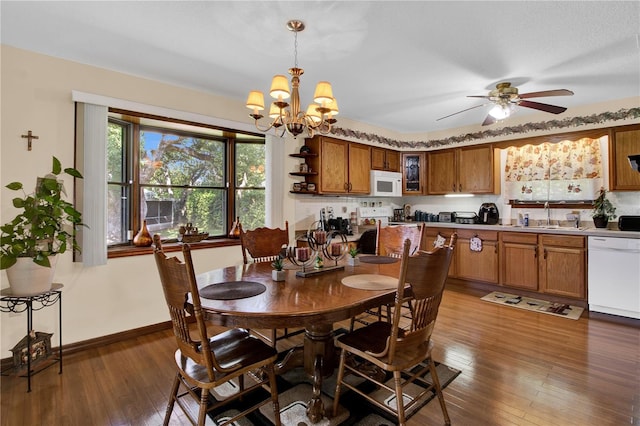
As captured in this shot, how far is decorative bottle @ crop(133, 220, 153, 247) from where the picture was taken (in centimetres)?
319

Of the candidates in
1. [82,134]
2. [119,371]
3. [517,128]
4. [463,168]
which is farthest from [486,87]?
[119,371]

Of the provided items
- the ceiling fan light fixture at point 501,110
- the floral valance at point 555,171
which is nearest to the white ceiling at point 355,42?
the ceiling fan light fixture at point 501,110

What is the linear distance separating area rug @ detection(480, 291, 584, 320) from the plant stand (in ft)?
14.6

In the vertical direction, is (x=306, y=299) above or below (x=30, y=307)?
above

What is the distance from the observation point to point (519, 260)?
13.8ft

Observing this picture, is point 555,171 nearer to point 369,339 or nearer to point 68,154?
point 369,339

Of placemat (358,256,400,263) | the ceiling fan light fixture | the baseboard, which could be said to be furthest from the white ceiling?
the baseboard

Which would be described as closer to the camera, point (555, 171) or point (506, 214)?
point (555, 171)

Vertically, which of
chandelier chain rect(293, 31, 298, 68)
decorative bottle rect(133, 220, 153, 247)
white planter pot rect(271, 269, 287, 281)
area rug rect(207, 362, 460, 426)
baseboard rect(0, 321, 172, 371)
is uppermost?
chandelier chain rect(293, 31, 298, 68)

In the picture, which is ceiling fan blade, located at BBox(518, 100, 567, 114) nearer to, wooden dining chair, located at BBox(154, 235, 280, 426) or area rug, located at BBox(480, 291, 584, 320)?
area rug, located at BBox(480, 291, 584, 320)

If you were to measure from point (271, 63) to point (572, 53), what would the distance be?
2.50 m

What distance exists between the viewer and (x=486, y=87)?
3373 mm

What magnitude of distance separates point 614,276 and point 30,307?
5.40m

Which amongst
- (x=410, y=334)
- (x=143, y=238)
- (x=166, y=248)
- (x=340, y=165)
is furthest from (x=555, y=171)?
(x=143, y=238)
